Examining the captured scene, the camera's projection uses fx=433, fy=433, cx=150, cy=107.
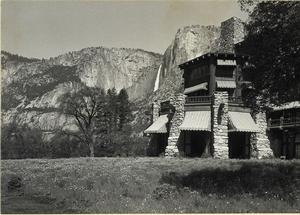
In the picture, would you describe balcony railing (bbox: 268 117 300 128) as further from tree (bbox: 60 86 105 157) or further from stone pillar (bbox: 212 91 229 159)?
tree (bbox: 60 86 105 157)

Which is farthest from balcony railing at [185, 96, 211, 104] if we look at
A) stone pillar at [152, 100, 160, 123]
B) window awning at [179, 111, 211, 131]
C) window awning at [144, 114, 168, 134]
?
stone pillar at [152, 100, 160, 123]

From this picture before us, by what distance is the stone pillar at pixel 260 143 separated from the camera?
43.0 meters

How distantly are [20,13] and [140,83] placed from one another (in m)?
167

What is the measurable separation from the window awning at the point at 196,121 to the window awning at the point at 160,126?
9.16 ft

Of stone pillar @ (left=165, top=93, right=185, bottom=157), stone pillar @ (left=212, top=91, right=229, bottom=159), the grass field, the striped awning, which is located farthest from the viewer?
the striped awning

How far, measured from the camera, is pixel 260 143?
43.5 meters

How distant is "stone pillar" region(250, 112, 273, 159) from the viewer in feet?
141

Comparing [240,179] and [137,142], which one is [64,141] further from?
[240,179]

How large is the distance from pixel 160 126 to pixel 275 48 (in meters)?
26.7

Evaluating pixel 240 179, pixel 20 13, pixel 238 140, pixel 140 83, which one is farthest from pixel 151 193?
pixel 140 83

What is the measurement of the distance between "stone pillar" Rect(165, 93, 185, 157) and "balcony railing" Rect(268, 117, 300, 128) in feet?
64.1

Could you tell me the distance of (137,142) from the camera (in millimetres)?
59031

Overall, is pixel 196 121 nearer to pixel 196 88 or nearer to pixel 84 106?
pixel 196 88

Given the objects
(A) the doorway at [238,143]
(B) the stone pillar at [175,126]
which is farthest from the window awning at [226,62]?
(A) the doorway at [238,143]
